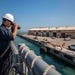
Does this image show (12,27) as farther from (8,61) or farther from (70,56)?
(70,56)

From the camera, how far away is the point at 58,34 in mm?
69312

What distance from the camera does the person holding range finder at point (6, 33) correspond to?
2.94m

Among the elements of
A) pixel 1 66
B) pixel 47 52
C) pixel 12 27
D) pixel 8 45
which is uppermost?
pixel 12 27

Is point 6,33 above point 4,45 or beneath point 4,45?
above

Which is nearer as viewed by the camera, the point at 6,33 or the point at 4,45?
the point at 6,33

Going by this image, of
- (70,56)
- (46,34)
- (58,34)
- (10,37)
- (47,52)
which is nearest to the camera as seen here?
(10,37)

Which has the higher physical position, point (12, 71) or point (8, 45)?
point (8, 45)

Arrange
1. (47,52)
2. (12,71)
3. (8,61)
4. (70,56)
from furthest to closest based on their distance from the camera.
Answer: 1. (47,52)
2. (70,56)
3. (12,71)
4. (8,61)

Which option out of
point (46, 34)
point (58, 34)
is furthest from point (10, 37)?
point (46, 34)

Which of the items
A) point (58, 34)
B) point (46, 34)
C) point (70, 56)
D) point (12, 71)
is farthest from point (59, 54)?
point (46, 34)

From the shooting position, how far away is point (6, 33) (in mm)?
2928

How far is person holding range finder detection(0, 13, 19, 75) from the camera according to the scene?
Answer: 2.94 meters

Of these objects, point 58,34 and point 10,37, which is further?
point 58,34

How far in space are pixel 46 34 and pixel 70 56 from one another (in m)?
54.5
